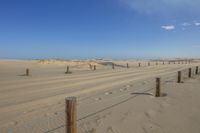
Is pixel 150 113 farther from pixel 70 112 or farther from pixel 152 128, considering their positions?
pixel 70 112

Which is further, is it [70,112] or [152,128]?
[152,128]

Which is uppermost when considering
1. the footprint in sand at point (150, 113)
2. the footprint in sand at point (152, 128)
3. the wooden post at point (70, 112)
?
the wooden post at point (70, 112)

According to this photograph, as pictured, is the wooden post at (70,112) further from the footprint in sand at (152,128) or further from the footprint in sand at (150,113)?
the footprint in sand at (150,113)

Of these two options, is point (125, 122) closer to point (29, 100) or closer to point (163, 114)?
point (163, 114)

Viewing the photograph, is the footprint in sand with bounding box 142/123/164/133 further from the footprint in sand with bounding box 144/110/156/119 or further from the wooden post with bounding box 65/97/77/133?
the wooden post with bounding box 65/97/77/133

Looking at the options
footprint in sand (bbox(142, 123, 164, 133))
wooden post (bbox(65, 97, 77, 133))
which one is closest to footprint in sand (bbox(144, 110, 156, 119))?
footprint in sand (bbox(142, 123, 164, 133))

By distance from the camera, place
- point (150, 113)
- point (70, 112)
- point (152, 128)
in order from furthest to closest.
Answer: point (150, 113)
point (152, 128)
point (70, 112)

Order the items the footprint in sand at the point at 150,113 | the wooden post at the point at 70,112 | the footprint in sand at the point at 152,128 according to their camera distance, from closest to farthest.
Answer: the wooden post at the point at 70,112 < the footprint in sand at the point at 152,128 < the footprint in sand at the point at 150,113

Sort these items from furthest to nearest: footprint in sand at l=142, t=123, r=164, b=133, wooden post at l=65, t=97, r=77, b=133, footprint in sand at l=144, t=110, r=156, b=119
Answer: footprint in sand at l=144, t=110, r=156, b=119
footprint in sand at l=142, t=123, r=164, b=133
wooden post at l=65, t=97, r=77, b=133

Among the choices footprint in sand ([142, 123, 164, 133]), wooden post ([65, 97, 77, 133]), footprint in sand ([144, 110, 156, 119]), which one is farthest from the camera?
footprint in sand ([144, 110, 156, 119])

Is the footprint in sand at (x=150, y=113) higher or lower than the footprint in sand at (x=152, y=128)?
higher

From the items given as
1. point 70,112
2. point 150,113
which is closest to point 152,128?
point 150,113

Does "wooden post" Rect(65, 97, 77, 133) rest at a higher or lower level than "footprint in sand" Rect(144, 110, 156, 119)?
higher

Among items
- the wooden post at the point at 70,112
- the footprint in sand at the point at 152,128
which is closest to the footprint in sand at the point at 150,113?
the footprint in sand at the point at 152,128
